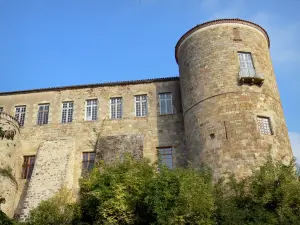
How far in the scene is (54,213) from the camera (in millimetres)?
16453

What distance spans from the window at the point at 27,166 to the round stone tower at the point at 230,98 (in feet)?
32.7

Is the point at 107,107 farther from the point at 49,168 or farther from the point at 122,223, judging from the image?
the point at 122,223

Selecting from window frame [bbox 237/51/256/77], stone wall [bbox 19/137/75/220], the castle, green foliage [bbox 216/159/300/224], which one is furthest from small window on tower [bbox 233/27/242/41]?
stone wall [bbox 19/137/75/220]

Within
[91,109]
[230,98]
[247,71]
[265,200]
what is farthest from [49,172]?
[247,71]

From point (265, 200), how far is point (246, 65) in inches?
327

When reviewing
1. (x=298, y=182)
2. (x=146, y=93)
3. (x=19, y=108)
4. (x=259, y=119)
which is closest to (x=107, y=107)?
(x=146, y=93)

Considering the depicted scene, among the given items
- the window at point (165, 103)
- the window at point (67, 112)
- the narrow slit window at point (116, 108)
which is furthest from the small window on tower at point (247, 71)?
the window at point (67, 112)

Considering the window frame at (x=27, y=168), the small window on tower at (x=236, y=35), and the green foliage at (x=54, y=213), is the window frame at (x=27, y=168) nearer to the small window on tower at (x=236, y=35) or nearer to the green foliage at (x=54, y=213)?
the green foliage at (x=54, y=213)

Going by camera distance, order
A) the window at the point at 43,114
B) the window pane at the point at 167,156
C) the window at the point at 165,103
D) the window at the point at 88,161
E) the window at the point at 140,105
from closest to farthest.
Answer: the window pane at the point at 167,156 → the window at the point at 88,161 → the window at the point at 165,103 → the window at the point at 140,105 → the window at the point at 43,114

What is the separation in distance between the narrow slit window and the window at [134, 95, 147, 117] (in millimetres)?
1081

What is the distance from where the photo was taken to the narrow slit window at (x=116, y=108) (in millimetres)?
23391

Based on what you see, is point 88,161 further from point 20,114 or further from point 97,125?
point 20,114

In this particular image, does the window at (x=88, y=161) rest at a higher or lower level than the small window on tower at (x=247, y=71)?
lower

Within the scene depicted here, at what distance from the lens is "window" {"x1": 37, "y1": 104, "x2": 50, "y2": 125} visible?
23.9m
